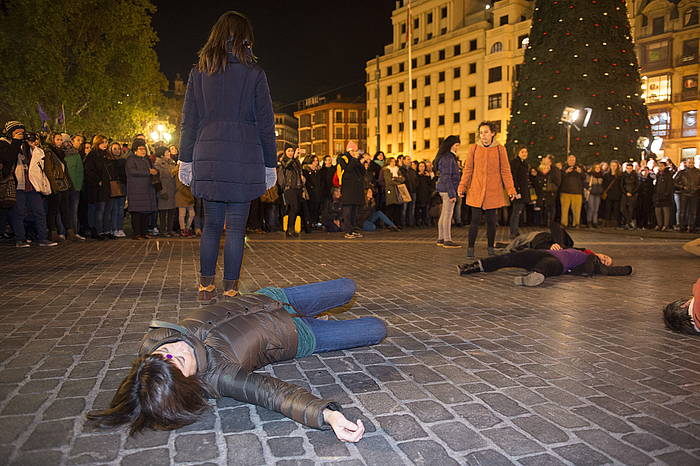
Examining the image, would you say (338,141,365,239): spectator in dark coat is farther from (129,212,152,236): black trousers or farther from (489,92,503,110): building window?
(489,92,503,110): building window

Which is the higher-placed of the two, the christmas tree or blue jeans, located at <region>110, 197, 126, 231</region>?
the christmas tree

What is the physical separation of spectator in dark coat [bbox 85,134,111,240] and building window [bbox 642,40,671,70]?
53465 mm

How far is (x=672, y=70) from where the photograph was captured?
49906 mm

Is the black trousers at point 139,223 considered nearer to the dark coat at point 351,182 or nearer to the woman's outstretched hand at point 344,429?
the dark coat at point 351,182

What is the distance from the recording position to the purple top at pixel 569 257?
6.68 meters

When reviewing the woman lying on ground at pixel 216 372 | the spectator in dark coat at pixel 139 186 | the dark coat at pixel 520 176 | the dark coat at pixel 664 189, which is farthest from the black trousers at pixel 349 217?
the woman lying on ground at pixel 216 372

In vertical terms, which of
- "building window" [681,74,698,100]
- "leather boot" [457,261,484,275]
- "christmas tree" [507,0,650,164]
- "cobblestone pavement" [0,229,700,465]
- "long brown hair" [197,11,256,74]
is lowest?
"cobblestone pavement" [0,229,700,465]

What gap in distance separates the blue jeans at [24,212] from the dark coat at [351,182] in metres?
6.80

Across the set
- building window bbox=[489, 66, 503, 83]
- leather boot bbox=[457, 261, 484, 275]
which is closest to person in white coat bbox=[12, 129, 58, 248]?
leather boot bbox=[457, 261, 484, 275]

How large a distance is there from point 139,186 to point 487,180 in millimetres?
7759

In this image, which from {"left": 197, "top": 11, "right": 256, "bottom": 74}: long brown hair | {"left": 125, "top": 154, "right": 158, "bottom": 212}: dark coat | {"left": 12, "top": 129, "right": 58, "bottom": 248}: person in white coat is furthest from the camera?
{"left": 125, "top": 154, "right": 158, "bottom": 212}: dark coat

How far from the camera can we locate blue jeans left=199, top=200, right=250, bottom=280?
5074 mm

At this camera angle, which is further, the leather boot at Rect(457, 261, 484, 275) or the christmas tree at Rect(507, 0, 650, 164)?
the christmas tree at Rect(507, 0, 650, 164)

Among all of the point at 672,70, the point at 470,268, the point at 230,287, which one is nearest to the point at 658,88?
the point at 672,70
